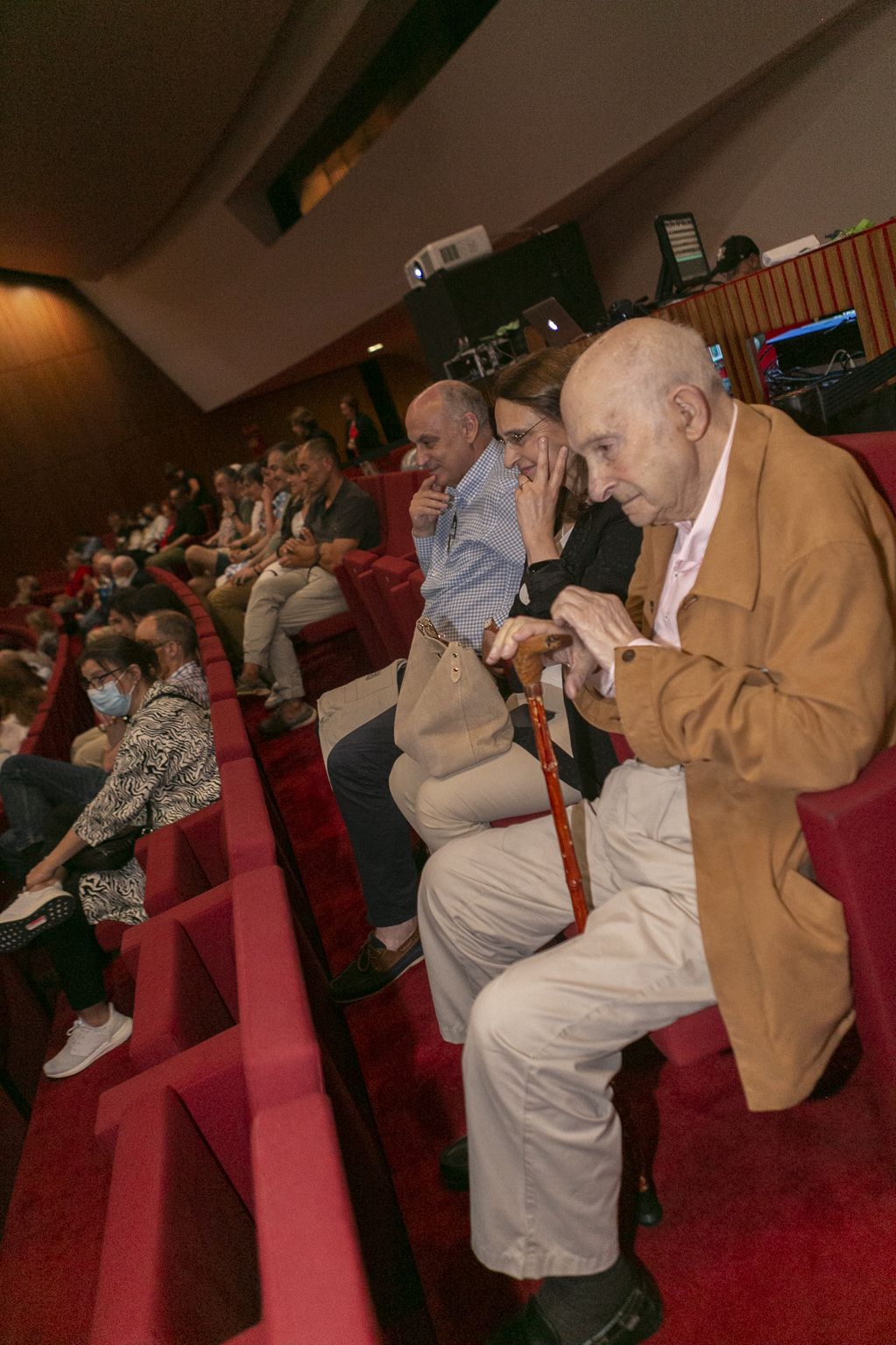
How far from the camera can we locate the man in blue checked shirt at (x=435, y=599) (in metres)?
2.10

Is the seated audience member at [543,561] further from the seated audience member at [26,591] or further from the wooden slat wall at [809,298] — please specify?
the seated audience member at [26,591]

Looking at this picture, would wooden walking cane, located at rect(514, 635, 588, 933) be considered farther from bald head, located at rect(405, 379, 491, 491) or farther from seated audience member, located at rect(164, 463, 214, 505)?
seated audience member, located at rect(164, 463, 214, 505)

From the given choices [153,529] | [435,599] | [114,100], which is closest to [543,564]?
[435,599]

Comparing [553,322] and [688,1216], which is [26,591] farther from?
[688,1216]

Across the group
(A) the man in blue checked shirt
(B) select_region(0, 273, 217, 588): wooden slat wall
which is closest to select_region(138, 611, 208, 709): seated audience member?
(A) the man in blue checked shirt

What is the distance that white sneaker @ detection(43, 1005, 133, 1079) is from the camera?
2.41 m

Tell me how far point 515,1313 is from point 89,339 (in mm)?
16430

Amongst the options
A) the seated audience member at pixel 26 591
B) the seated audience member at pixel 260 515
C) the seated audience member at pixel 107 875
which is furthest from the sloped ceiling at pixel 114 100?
the seated audience member at pixel 107 875

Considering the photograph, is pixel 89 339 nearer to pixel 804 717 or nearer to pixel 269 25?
pixel 269 25

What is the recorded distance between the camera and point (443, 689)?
1.83 meters

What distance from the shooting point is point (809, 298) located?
3682mm

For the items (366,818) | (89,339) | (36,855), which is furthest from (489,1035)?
(89,339)

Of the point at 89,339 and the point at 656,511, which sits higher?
the point at 89,339

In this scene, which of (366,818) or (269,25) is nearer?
(366,818)
